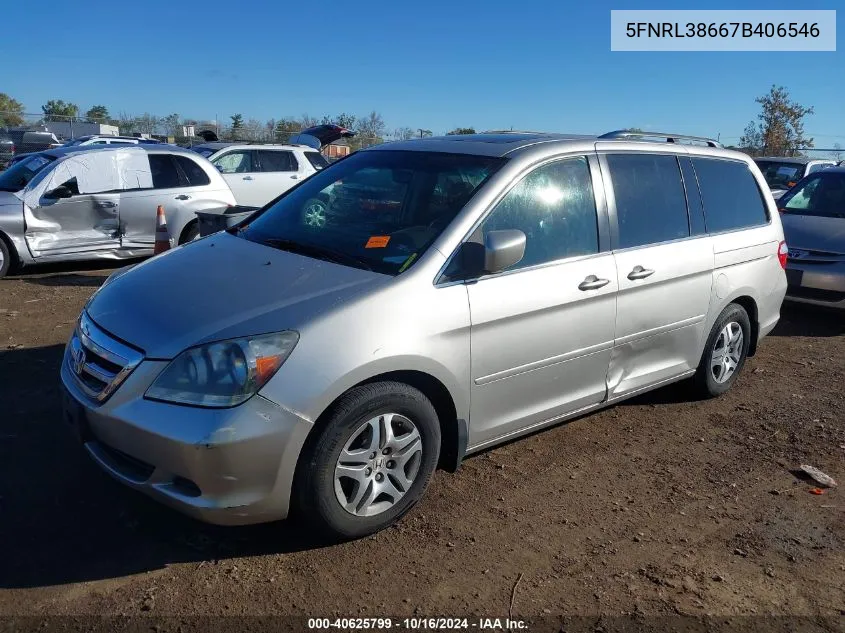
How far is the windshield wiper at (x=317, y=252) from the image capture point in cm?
366

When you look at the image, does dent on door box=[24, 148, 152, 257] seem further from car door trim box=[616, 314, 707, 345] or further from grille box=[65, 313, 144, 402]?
car door trim box=[616, 314, 707, 345]

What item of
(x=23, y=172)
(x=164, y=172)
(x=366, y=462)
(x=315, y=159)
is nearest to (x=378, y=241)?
(x=366, y=462)

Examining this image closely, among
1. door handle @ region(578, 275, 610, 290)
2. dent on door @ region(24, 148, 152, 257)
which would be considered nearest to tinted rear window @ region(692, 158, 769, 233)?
door handle @ region(578, 275, 610, 290)

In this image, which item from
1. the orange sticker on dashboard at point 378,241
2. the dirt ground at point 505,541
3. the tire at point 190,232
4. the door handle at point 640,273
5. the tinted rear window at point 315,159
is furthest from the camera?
the tinted rear window at point 315,159

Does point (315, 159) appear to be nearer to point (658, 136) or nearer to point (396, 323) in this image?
point (658, 136)

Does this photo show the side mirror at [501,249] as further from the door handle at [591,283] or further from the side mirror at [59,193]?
the side mirror at [59,193]

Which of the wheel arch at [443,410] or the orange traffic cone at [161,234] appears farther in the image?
the orange traffic cone at [161,234]

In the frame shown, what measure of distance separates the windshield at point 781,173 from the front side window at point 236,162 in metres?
9.73

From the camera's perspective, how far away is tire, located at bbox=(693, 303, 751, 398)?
525 centimetres

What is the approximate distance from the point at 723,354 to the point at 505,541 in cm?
278

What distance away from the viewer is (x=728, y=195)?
212 inches

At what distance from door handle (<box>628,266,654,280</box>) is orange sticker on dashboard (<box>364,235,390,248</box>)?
1502mm

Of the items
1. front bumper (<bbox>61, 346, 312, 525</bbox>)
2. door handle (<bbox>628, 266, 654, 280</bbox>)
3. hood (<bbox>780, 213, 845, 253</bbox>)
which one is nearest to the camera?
front bumper (<bbox>61, 346, 312, 525</bbox>)

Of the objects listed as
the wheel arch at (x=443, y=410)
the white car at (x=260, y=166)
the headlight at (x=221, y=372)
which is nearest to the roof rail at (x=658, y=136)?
the wheel arch at (x=443, y=410)
